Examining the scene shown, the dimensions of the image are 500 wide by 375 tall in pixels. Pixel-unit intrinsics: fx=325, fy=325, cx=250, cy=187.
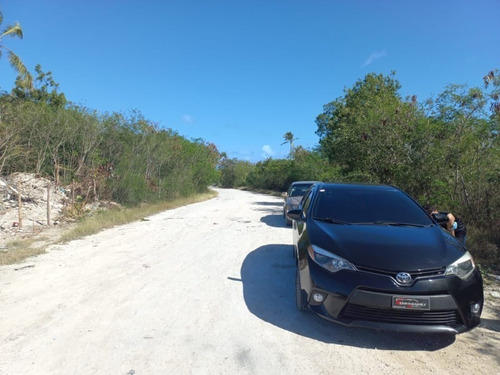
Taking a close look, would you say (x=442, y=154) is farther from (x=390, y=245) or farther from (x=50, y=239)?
(x=50, y=239)

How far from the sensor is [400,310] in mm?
3090

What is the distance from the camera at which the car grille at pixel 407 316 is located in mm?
3111

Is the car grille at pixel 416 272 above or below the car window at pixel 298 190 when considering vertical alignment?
below

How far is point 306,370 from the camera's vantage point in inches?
115

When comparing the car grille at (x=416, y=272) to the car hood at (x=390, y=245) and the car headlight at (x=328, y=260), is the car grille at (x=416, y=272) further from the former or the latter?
the car headlight at (x=328, y=260)

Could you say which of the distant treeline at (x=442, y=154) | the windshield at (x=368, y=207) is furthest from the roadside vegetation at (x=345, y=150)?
the windshield at (x=368, y=207)

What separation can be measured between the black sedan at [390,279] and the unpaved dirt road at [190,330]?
322 mm

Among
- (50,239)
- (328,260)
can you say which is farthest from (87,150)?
(328,260)

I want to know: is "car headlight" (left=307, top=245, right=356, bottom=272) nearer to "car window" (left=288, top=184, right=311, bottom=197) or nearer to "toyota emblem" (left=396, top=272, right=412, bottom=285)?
"toyota emblem" (left=396, top=272, right=412, bottom=285)

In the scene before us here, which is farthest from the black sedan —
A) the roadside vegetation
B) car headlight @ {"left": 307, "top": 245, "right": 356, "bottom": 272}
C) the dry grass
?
the dry grass

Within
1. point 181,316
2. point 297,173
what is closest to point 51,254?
point 181,316

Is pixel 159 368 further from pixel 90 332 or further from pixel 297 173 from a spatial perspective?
pixel 297 173

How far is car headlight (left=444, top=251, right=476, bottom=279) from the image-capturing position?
10.7 ft

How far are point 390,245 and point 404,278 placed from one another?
1.49ft
